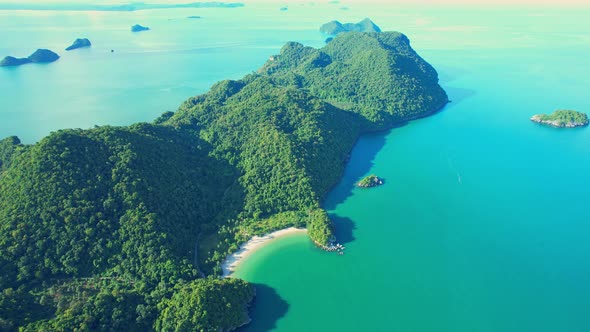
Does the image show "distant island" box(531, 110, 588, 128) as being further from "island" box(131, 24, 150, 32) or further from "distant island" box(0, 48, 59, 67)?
"island" box(131, 24, 150, 32)

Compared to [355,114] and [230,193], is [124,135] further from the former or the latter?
[355,114]

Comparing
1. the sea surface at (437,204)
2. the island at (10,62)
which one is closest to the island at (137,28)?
the sea surface at (437,204)

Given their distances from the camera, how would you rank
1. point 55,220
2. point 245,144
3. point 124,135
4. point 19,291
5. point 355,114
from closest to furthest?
1. point 19,291
2. point 55,220
3. point 124,135
4. point 245,144
5. point 355,114

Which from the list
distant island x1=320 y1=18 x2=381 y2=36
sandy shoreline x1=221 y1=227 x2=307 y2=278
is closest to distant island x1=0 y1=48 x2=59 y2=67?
distant island x1=320 y1=18 x2=381 y2=36

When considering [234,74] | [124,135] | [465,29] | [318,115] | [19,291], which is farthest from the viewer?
[465,29]

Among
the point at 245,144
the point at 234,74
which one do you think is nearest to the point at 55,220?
the point at 245,144

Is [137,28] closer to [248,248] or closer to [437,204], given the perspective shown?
[248,248]

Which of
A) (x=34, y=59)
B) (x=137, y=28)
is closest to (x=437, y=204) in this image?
(x=34, y=59)
